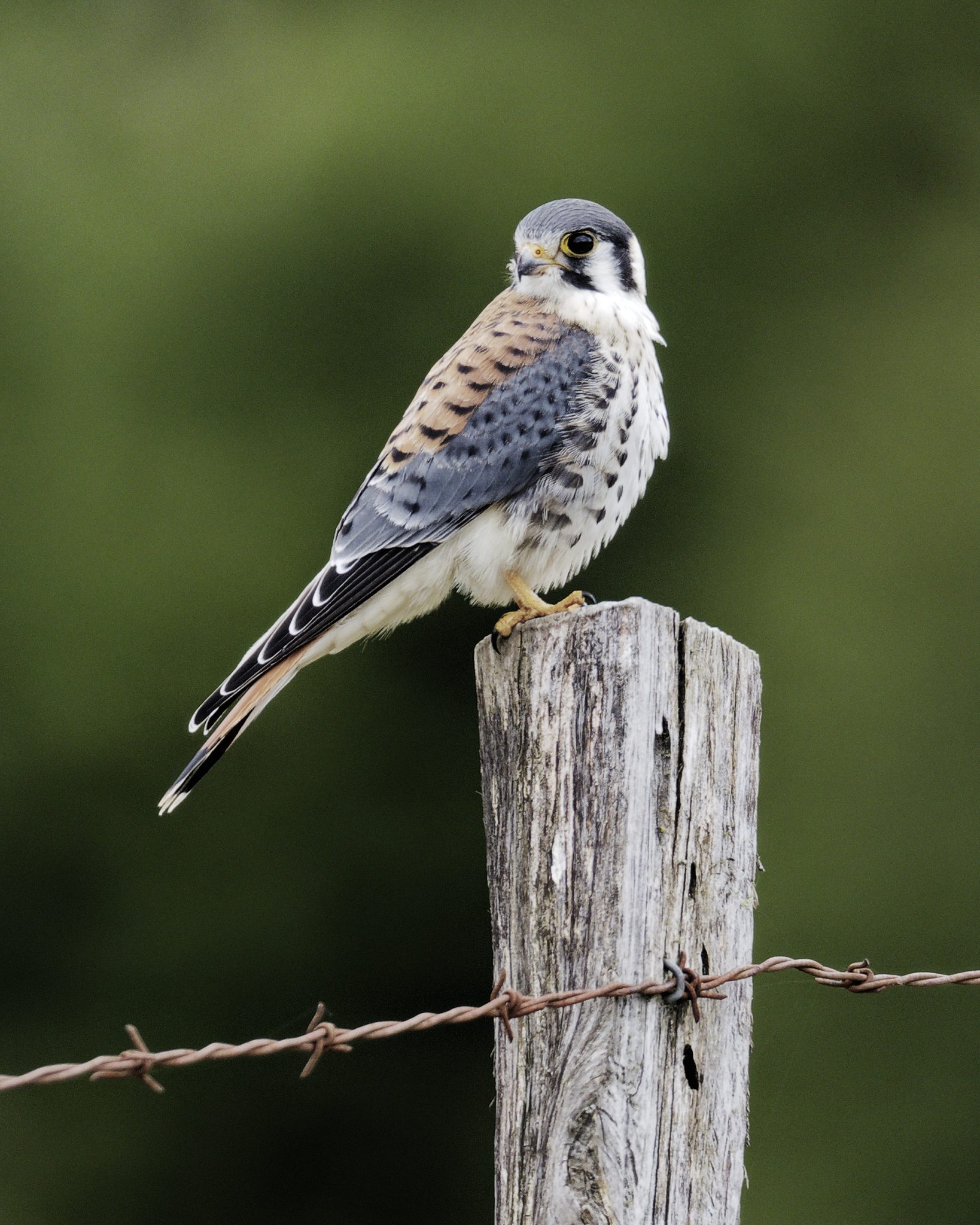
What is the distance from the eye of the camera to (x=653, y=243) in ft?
18.0

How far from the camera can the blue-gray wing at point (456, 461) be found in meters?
2.56

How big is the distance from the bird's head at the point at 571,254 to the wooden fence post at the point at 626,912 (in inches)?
52.4

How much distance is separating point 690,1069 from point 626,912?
197mm

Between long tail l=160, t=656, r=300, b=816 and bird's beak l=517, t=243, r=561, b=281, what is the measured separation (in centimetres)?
95

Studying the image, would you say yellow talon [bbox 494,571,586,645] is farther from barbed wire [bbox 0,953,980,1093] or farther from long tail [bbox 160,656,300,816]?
barbed wire [bbox 0,953,980,1093]

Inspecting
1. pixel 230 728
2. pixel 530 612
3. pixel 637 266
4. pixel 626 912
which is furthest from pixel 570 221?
pixel 626 912

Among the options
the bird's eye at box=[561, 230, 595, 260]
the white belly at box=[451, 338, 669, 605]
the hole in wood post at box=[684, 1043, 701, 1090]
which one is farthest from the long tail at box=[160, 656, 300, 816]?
the bird's eye at box=[561, 230, 595, 260]

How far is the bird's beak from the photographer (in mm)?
2912

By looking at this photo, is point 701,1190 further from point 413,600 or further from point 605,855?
point 413,600

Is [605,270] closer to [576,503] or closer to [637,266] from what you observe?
[637,266]

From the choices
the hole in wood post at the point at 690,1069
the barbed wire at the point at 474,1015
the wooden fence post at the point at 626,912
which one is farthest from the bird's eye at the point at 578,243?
the hole in wood post at the point at 690,1069

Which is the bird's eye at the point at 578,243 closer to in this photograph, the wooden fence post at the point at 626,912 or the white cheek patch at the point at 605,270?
the white cheek patch at the point at 605,270

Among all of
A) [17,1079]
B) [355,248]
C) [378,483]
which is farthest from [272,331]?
[17,1079]

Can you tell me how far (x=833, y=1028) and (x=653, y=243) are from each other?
2916mm
